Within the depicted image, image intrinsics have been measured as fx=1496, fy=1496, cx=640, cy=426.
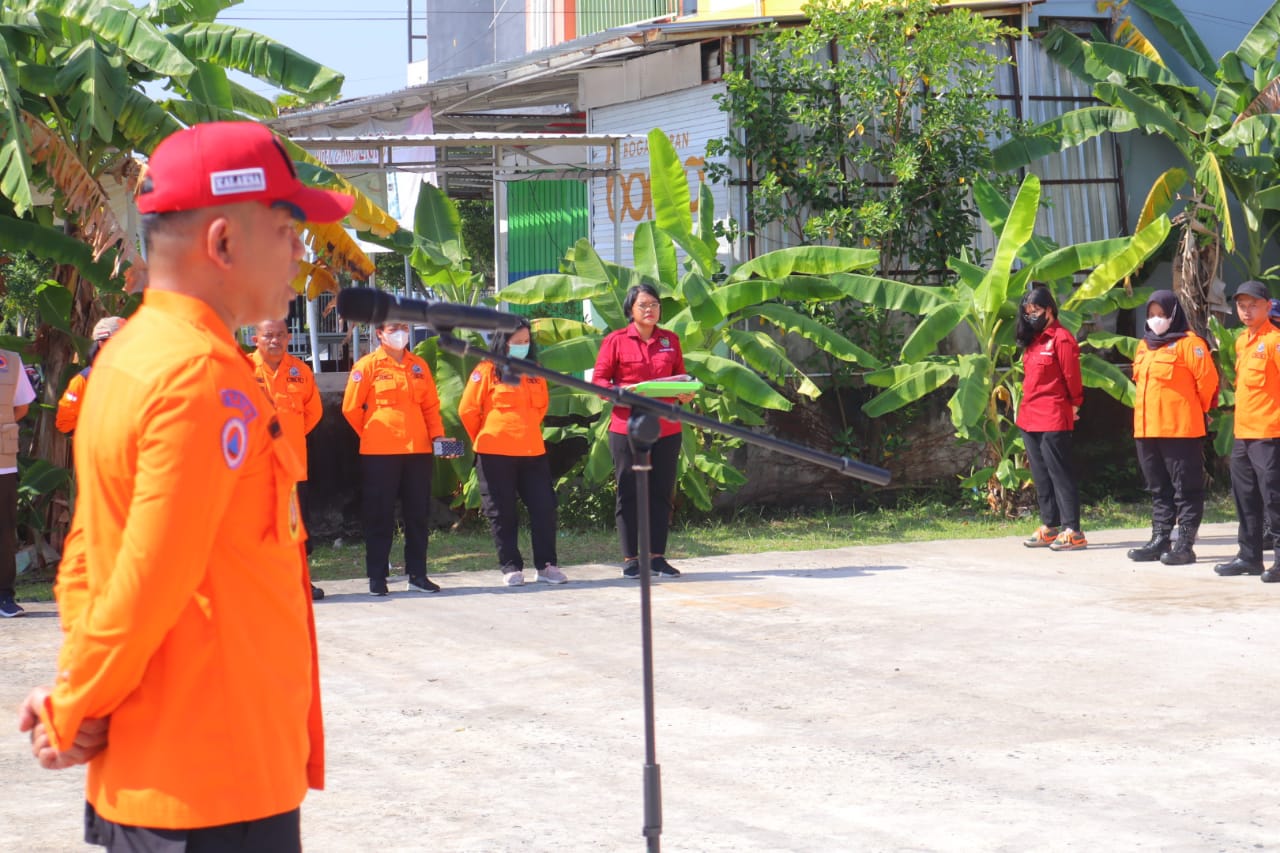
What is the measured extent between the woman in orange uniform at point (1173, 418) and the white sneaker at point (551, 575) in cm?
430

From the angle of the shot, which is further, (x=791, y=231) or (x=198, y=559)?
(x=791, y=231)

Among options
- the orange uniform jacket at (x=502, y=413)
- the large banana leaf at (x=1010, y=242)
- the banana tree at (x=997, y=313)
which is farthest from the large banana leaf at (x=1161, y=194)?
the orange uniform jacket at (x=502, y=413)

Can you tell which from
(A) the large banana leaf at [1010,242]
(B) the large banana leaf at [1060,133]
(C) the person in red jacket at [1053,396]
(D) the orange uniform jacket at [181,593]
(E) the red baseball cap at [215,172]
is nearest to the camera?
(D) the orange uniform jacket at [181,593]

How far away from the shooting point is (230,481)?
239 cm

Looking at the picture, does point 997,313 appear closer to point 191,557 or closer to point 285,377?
point 285,377

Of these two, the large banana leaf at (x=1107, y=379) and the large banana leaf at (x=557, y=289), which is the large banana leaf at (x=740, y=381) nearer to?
the large banana leaf at (x=557, y=289)

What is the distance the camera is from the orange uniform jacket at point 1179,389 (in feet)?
35.3

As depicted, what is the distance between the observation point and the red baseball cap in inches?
96.9

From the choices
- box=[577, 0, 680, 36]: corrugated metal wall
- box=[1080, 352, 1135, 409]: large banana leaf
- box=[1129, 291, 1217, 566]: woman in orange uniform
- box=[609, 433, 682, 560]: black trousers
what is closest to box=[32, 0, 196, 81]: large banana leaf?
box=[609, 433, 682, 560]: black trousers

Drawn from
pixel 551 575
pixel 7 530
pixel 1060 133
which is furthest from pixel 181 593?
pixel 1060 133

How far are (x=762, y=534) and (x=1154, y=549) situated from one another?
11.3 feet

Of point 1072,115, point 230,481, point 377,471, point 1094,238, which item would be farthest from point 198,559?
point 1094,238

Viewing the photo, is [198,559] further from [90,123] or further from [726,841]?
[90,123]

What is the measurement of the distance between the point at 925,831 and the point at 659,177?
8.69 m
